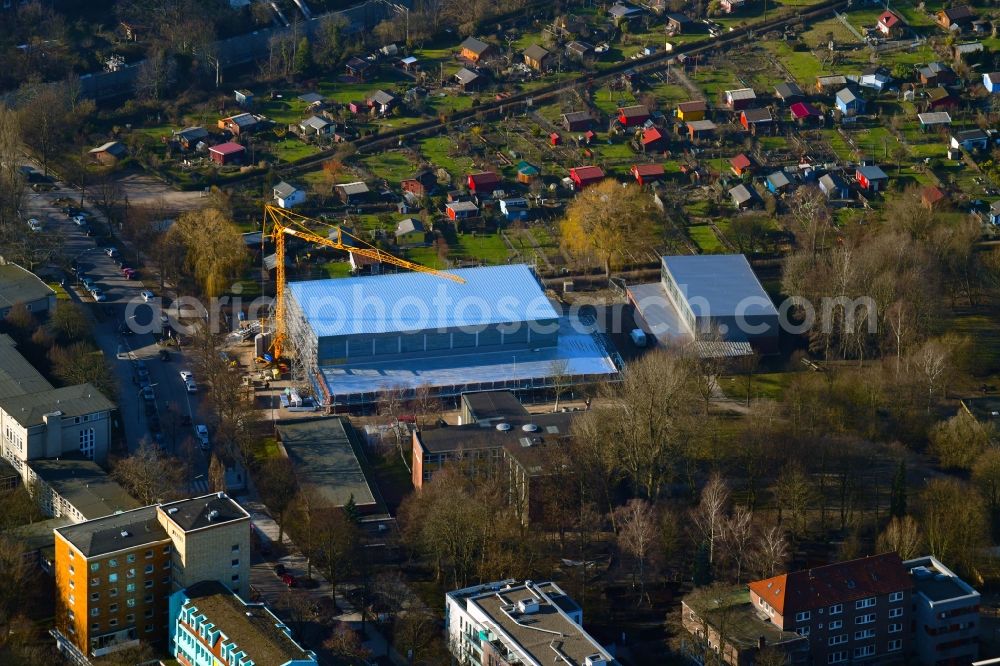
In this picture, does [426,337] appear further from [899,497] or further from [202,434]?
[899,497]

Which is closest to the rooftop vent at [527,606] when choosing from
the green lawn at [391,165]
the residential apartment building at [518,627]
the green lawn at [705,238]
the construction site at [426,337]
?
the residential apartment building at [518,627]

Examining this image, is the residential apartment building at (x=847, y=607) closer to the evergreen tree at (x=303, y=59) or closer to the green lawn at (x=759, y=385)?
the green lawn at (x=759, y=385)

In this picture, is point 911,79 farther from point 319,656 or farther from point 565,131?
point 319,656

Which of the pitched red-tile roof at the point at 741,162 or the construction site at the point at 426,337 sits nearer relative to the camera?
the construction site at the point at 426,337

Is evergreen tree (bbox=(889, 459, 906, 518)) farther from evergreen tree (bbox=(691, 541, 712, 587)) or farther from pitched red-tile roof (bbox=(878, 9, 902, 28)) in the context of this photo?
pitched red-tile roof (bbox=(878, 9, 902, 28))

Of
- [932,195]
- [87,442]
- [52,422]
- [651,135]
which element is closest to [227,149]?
[651,135]

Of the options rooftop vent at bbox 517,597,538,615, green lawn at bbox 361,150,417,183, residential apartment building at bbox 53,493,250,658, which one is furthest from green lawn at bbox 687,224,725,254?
residential apartment building at bbox 53,493,250,658

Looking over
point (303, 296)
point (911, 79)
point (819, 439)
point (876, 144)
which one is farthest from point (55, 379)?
point (911, 79)

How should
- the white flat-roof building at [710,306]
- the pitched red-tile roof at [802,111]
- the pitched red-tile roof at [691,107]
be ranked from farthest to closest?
the pitched red-tile roof at [691,107], the pitched red-tile roof at [802,111], the white flat-roof building at [710,306]
